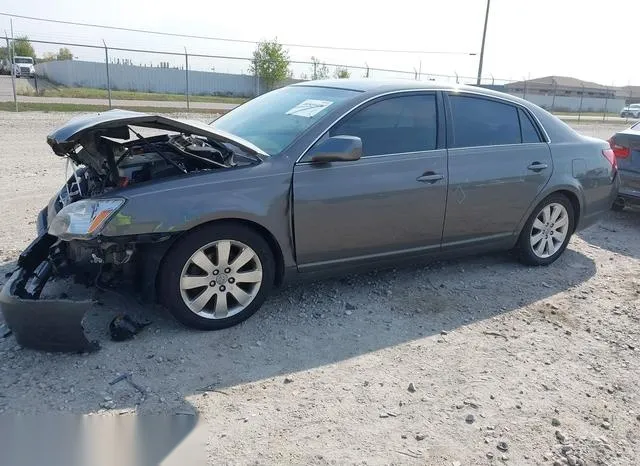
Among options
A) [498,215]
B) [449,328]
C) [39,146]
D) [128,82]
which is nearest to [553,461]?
[449,328]

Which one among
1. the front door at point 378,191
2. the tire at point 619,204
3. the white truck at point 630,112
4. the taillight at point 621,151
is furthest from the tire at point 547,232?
the white truck at point 630,112

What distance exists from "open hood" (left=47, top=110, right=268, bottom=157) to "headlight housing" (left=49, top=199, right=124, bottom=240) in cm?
40

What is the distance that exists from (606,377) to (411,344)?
1.21 m

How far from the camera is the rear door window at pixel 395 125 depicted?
415cm

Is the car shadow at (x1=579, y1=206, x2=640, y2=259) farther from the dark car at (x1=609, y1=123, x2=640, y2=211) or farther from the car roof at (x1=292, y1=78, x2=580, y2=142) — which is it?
the car roof at (x1=292, y1=78, x2=580, y2=142)

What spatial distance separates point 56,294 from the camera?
397 centimetres

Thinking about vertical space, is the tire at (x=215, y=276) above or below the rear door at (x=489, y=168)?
below

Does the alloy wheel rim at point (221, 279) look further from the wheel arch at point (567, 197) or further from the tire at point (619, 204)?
the tire at point (619, 204)

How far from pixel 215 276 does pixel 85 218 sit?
2.84 feet

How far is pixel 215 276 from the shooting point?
3648mm

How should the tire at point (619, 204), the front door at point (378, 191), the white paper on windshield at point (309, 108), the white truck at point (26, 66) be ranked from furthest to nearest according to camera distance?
the white truck at point (26, 66)
the tire at point (619, 204)
the white paper on windshield at point (309, 108)
the front door at point (378, 191)

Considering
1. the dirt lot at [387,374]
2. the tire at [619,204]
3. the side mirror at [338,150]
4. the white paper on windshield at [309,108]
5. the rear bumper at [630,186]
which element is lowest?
the dirt lot at [387,374]

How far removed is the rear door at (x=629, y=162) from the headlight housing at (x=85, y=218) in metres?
6.30

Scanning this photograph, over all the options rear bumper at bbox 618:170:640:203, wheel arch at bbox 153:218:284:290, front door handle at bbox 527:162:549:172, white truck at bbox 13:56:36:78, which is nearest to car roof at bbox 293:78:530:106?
front door handle at bbox 527:162:549:172
